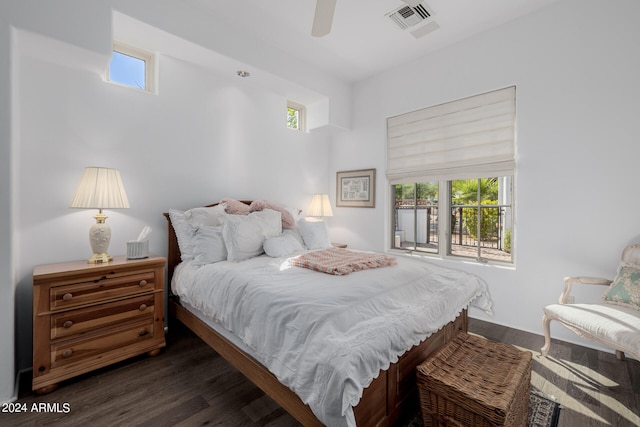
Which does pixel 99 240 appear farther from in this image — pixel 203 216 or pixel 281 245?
pixel 281 245

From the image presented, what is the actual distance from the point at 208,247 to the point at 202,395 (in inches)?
43.2

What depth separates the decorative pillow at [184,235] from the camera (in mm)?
2639

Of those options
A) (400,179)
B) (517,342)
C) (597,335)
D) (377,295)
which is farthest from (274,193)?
(597,335)

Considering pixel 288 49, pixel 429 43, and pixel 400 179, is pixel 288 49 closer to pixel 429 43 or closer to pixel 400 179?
pixel 429 43

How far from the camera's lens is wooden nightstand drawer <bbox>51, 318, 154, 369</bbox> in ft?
6.37

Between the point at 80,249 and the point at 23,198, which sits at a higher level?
the point at 23,198

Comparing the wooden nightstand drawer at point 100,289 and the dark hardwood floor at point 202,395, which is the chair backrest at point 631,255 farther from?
the wooden nightstand drawer at point 100,289

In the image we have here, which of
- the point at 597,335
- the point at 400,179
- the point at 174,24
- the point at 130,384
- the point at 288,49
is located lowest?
the point at 130,384

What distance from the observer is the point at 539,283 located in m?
2.86

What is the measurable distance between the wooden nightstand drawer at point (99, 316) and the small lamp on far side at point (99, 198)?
37cm

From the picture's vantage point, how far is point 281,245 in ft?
9.16

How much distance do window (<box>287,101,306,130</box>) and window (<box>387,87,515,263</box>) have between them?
127 centimetres

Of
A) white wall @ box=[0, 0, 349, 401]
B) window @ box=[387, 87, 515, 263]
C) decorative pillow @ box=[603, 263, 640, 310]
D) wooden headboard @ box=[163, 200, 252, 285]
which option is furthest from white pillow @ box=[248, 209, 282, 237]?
decorative pillow @ box=[603, 263, 640, 310]

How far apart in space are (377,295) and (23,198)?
8.72 feet
